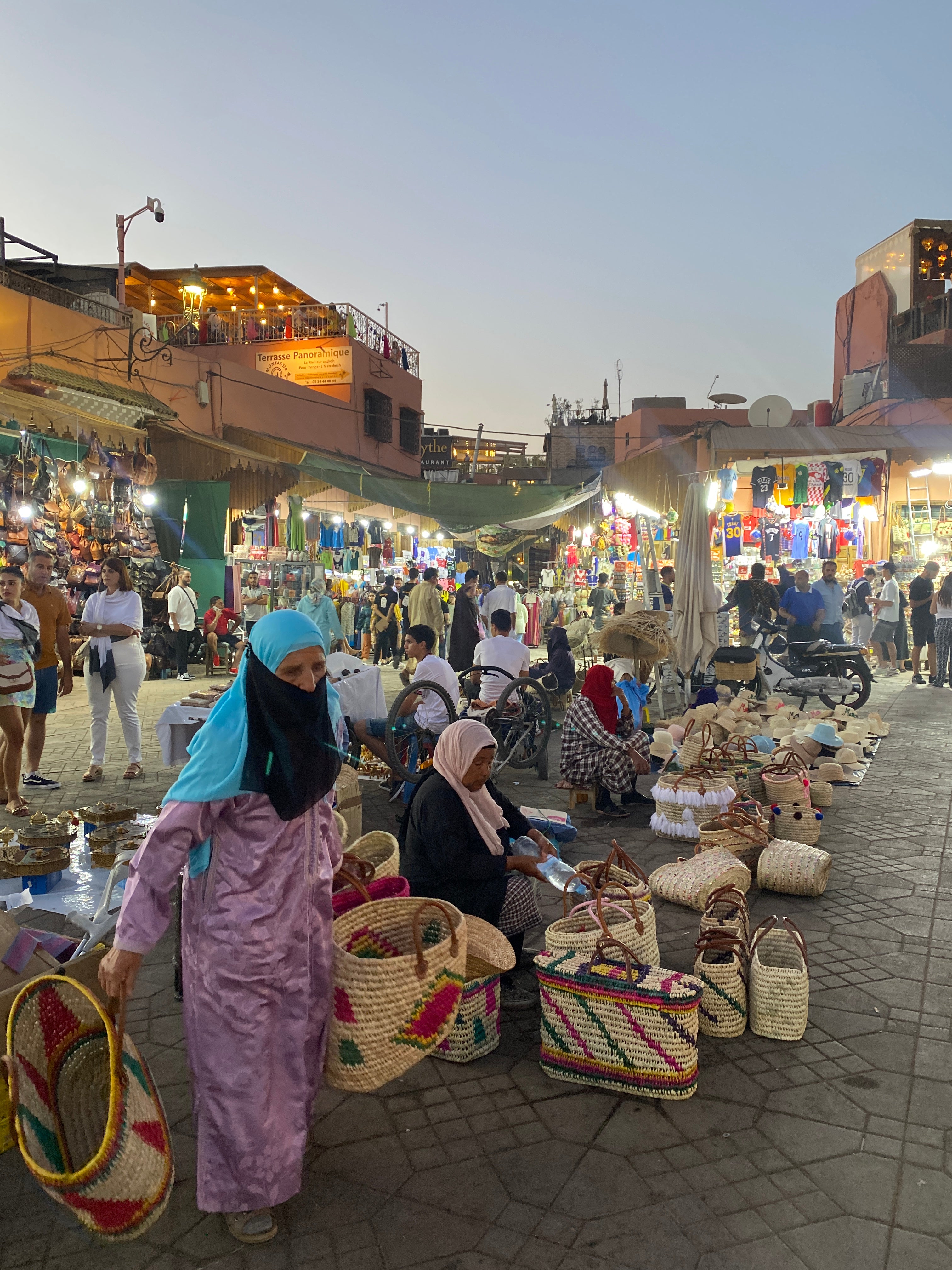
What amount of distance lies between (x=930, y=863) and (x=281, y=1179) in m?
4.22

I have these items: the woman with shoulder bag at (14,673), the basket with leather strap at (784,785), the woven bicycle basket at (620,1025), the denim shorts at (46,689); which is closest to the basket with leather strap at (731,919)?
the woven bicycle basket at (620,1025)

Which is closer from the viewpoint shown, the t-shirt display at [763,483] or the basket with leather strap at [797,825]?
the basket with leather strap at [797,825]

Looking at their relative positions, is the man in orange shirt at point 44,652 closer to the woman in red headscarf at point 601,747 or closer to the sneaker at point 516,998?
the woman in red headscarf at point 601,747

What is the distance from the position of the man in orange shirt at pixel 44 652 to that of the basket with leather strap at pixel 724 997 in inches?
195

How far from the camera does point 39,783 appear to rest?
661 cm

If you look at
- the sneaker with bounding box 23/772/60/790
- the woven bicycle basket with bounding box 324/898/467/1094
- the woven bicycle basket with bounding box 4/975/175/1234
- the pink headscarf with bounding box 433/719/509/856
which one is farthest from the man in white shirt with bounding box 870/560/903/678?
the woven bicycle basket with bounding box 4/975/175/1234

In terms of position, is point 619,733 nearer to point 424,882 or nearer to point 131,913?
point 424,882

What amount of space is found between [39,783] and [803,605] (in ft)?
29.9

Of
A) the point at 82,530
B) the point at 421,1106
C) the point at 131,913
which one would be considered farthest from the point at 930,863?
the point at 82,530

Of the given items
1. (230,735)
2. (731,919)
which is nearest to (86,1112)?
(230,735)

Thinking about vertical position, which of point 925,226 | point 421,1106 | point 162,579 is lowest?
point 421,1106

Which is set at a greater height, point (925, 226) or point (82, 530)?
point (925, 226)

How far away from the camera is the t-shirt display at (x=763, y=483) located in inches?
523

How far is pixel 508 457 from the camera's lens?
38.9 m
